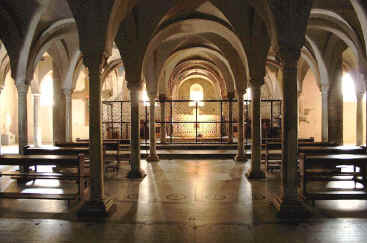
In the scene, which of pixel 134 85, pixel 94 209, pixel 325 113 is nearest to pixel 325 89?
pixel 325 113

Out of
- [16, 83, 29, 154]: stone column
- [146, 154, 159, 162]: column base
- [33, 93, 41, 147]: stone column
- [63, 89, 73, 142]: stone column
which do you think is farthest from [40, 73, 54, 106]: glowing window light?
[146, 154, 159, 162]: column base

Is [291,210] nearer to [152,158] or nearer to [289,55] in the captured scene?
[289,55]

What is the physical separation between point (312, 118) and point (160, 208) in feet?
55.4

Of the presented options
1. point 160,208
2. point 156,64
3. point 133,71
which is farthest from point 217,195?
point 156,64

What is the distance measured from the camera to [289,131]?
4703mm

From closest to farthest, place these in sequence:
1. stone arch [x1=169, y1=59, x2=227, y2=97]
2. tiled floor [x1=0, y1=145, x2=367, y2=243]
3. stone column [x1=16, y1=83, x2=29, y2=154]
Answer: tiled floor [x1=0, y1=145, x2=367, y2=243] < stone column [x1=16, y1=83, x2=29, y2=154] < stone arch [x1=169, y1=59, x2=227, y2=97]

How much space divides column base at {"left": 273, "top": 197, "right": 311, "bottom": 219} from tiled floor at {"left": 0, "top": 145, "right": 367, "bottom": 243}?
13cm

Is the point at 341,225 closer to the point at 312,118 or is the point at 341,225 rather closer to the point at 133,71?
the point at 133,71

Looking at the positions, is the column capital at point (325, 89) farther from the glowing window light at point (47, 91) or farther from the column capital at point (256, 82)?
the glowing window light at point (47, 91)

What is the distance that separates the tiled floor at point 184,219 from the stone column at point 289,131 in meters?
0.45

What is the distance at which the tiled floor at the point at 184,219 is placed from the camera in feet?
12.4

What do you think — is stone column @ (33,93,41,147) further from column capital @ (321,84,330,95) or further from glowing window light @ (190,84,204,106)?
glowing window light @ (190,84,204,106)

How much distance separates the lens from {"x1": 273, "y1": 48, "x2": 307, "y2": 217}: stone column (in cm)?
465

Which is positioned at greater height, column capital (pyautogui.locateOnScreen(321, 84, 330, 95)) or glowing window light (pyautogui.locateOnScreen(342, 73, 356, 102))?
glowing window light (pyautogui.locateOnScreen(342, 73, 356, 102))
